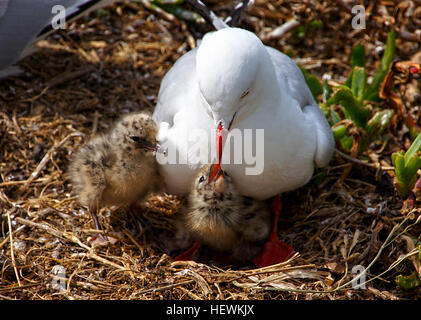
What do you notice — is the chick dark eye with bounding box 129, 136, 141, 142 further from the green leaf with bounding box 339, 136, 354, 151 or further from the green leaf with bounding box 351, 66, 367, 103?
the green leaf with bounding box 351, 66, 367, 103

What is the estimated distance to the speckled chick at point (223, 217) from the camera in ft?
10.5

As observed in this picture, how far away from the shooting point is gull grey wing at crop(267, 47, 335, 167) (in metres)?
3.40

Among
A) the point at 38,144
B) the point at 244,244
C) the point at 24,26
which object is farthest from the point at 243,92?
the point at 24,26

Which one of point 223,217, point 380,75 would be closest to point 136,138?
point 223,217

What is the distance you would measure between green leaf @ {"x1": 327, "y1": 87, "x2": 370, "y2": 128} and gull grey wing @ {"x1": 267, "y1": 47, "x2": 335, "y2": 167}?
0.88ft

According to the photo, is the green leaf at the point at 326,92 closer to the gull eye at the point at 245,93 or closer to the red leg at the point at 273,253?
the red leg at the point at 273,253

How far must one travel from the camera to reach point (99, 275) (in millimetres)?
3209

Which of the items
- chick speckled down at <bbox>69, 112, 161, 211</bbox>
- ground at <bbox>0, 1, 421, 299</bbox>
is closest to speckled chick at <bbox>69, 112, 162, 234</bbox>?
chick speckled down at <bbox>69, 112, 161, 211</bbox>

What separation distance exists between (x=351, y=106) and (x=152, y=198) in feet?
5.19

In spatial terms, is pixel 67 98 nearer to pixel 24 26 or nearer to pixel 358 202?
pixel 24 26

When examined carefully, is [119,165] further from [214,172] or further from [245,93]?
[245,93]

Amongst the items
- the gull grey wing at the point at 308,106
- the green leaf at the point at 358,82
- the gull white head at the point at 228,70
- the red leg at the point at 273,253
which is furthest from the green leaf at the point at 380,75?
the gull white head at the point at 228,70

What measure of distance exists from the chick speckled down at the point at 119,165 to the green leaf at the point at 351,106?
1338 millimetres

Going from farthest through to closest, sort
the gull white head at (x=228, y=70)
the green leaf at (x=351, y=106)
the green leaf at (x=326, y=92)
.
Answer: the green leaf at (x=326, y=92), the green leaf at (x=351, y=106), the gull white head at (x=228, y=70)
